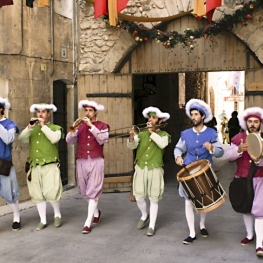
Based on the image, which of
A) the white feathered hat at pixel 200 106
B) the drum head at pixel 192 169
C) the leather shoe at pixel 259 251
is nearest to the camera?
the leather shoe at pixel 259 251

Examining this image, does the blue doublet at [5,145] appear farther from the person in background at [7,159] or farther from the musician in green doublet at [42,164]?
the musician in green doublet at [42,164]

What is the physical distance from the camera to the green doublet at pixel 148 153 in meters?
5.35

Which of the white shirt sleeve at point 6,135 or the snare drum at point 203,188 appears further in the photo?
the white shirt sleeve at point 6,135

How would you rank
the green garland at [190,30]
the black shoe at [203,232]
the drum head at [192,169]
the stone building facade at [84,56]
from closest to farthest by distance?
the drum head at [192,169]
the black shoe at [203,232]
the green garland at [190,30]
the stone building facade at [84,56]

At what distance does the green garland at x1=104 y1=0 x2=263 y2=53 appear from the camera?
6.75 m

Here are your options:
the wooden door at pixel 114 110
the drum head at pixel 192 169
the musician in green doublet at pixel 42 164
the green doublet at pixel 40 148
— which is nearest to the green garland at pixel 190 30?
the wooden door at pixel 114 110

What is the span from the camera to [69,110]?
27.0 ft

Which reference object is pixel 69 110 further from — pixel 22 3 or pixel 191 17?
pixel 191 17

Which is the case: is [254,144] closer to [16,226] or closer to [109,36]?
[16,226]

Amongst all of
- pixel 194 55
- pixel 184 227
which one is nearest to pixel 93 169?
pixel 184 227

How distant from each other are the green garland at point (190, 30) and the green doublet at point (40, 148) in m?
2.66

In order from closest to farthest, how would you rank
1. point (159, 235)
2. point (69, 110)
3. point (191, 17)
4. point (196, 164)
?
point (196, 164) < point (159, 235) < point (191, 17) < point (69, 110)

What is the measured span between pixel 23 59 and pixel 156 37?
2.18 metres

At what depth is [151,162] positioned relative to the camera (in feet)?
17.5
